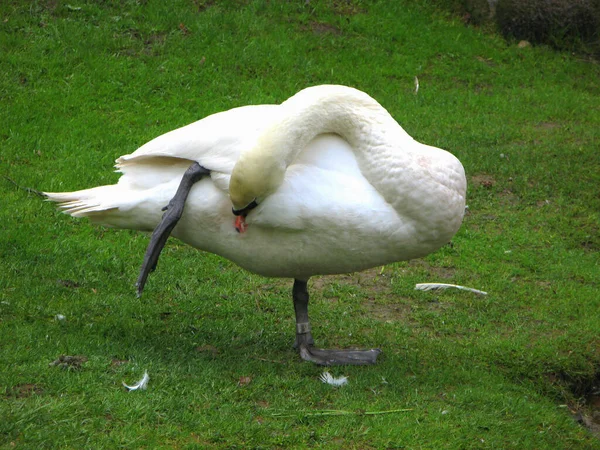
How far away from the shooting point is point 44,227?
6684 millimetres

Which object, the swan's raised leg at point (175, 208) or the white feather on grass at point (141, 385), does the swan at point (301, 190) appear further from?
the white feather on grass at point (141, 385)

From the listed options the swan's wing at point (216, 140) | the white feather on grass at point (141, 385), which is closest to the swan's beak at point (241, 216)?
the swan's wing at point (216, 140)

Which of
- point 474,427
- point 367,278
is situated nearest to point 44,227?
point 367,278

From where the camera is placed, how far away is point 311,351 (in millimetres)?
5484

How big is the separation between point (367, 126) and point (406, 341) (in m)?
1.68

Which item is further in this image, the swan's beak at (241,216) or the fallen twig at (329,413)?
the swan's beak at (241,216)

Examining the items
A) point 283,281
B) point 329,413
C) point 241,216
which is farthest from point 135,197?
point 283,281

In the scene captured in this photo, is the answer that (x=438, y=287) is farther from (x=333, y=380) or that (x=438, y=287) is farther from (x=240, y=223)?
(x=240, y=223)

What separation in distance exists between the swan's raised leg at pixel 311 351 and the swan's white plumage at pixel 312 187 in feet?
1.36

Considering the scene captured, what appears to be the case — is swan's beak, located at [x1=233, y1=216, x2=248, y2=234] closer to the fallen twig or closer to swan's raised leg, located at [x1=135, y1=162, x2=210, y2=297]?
swan's raised leg, located at [x1=135, y1=162, x2=210, y2=297]

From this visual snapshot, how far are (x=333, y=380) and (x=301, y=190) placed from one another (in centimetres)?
114

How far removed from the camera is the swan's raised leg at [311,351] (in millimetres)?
5418

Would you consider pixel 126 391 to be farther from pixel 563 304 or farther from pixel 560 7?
pixel 560 7

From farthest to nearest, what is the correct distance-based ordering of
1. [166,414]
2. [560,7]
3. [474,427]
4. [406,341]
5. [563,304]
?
[560,7], [563,304], [406,341], [474,427], [166,414]
